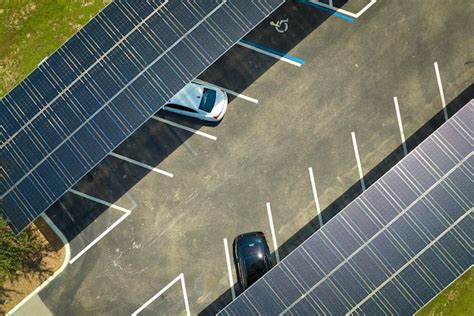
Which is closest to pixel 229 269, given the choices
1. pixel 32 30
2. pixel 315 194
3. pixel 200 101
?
pixel 315 194

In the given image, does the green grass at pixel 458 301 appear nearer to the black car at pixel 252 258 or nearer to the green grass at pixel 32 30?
the black car at pixel 252 258

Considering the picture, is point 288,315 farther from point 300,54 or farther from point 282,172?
point 300,54

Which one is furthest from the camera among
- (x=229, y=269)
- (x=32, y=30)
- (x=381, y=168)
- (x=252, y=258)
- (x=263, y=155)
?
(x=32, y=30)

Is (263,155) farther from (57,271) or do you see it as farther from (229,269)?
(57,271)

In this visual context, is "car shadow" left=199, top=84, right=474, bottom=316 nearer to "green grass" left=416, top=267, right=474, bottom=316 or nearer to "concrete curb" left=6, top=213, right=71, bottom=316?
"green grass" left=416, top=267, right=474, bottom=316

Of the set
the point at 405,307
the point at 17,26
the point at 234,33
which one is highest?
the point at 17,26

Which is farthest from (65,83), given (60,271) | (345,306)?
(345,306)
